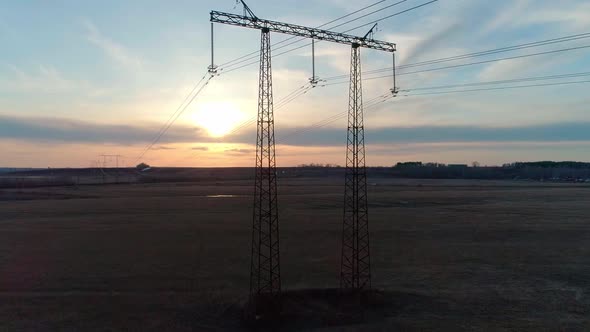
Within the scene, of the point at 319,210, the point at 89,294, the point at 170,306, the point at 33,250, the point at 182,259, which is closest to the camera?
the point at 170,306

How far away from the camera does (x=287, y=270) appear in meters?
29.5

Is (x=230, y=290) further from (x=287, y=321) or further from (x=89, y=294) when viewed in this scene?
(x=89, y=294)

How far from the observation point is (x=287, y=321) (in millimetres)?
21172

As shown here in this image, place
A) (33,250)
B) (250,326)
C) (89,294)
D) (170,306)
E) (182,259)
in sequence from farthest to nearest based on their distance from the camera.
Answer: (33,250) → (182,259) → (89,294) → (170,306) → (250,326)

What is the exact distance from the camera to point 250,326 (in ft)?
67.8

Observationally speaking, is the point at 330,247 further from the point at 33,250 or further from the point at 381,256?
the point at 33,250

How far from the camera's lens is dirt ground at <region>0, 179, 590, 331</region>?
21234mm

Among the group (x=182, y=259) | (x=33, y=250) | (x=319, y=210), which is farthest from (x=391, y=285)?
(x=319, y=210)

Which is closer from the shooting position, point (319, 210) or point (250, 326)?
point (250, 326)

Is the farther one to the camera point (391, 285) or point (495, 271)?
point (495, 271)

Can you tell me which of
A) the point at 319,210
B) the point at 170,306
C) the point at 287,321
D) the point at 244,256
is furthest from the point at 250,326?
the point at 319,210

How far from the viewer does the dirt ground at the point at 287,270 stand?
2123 cm

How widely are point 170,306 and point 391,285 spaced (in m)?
11.6

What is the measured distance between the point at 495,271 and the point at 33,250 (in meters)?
32.6
